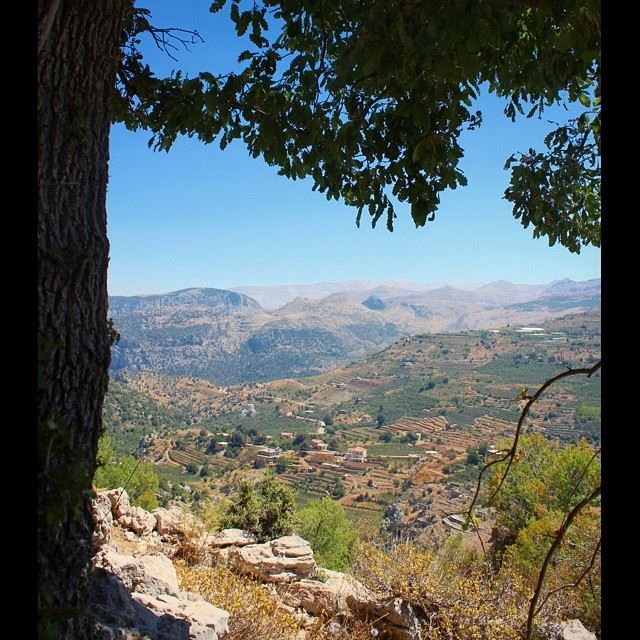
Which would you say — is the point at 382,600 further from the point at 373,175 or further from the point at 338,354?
the point at 338,354

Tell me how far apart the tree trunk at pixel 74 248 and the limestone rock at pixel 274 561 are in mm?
4121

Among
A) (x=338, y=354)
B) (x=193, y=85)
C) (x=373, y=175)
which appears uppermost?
(x=193, y=85)

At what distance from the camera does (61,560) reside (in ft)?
5.76

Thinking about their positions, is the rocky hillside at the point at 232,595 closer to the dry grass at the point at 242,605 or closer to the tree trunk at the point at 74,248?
the dry grass at the point at 242,605

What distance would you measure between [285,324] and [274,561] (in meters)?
102

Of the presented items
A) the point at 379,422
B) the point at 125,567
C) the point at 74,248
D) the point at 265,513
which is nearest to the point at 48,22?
the point at 74,248

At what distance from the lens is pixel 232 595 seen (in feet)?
Answer: 14.6

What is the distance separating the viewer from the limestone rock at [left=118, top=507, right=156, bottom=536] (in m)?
5.87

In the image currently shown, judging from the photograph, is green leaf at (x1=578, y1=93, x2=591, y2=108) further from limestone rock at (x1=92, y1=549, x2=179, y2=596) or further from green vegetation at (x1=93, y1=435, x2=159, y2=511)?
green vegetation at (x1=93, y1=435, x2=159, y2=511)

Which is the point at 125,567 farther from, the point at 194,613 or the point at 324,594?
the point at 324,594

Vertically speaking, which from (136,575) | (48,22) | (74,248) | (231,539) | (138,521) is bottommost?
(231,539)
